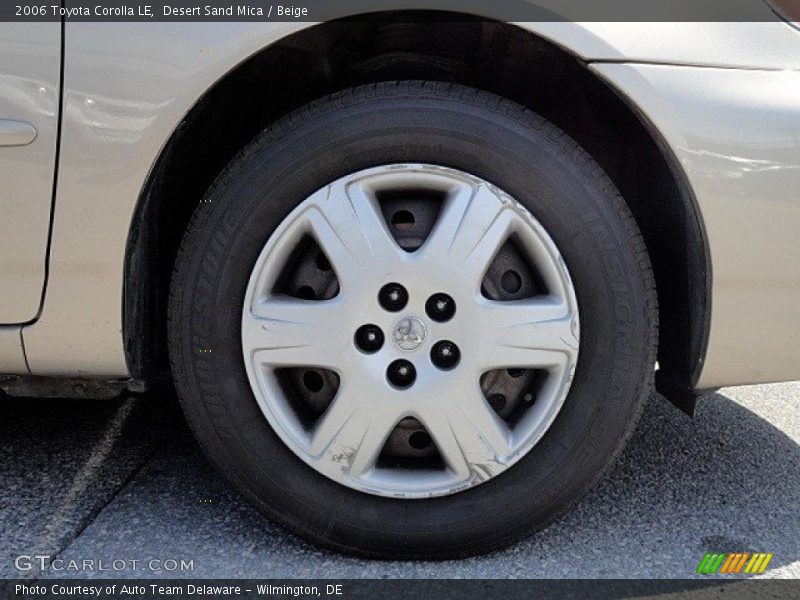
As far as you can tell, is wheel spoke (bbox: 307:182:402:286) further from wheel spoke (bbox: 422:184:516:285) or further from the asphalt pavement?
the asphalt pavement

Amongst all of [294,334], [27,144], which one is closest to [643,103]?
[294,334]

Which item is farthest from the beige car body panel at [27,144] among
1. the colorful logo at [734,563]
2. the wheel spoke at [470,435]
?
the colorful logo at [734,563]

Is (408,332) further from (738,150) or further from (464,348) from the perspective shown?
(738,150)

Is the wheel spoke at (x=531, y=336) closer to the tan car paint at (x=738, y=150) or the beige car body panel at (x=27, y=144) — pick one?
the tan car paint at (x=738, y=150)

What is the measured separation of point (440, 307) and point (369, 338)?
0.15 m

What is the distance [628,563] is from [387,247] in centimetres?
82

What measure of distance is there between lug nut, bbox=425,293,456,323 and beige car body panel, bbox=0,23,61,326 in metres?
0.75

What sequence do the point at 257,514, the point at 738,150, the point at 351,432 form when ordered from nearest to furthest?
the point at 738,150 < the point at 351,432 < the point at 257,514

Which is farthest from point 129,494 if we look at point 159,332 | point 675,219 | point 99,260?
point 675,219

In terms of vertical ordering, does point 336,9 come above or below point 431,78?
above

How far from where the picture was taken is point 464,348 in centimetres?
179

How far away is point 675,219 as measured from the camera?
1909 mm

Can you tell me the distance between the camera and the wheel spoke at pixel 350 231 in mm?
1778

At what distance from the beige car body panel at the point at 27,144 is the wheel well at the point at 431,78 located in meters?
0.18
